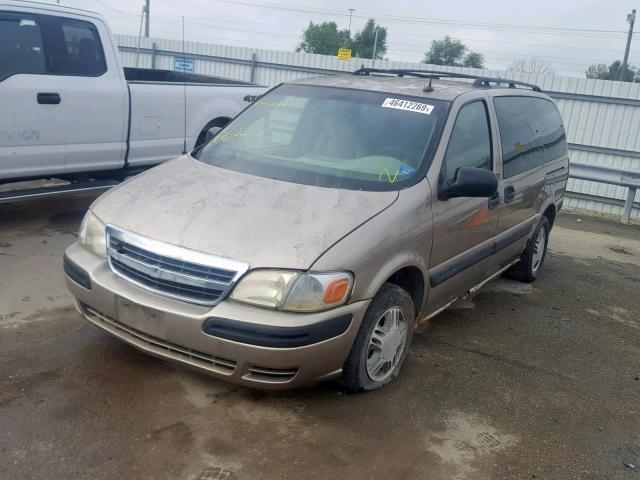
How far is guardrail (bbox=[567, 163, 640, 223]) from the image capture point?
9.88 meters

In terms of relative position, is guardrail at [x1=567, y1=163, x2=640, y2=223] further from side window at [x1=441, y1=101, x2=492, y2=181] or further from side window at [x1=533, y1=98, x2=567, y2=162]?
side window at [x1=441, y1=101, x2=492, y2=181]

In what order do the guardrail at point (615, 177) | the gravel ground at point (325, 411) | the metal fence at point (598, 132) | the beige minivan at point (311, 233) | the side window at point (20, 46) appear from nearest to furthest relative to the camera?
the gravel ground at point (325, 411) → the beige minivan at point (311, 233) → the side window at point (20, 46) → the guardrail at point (615, 177) → the metal fence at point (598, 132)

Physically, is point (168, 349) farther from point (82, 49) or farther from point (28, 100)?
point (82, 49)

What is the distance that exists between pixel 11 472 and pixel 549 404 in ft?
9.65

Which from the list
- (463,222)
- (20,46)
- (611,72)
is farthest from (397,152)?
(611,72)

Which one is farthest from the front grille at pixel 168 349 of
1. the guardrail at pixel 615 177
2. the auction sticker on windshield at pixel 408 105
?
the guardrail at pixel 615 177

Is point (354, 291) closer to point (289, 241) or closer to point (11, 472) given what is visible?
point (289, 241)

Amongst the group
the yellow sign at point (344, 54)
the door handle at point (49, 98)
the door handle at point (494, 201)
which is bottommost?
the door handle at point (494, 201)

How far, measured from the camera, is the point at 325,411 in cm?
346

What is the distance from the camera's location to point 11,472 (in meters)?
2.76

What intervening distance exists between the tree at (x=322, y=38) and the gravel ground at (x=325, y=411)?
220 feet

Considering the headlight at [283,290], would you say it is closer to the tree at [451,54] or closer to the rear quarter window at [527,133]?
the rear quarter window at [527,133]

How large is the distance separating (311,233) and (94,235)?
1281 mm

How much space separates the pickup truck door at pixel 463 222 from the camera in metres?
4.01
